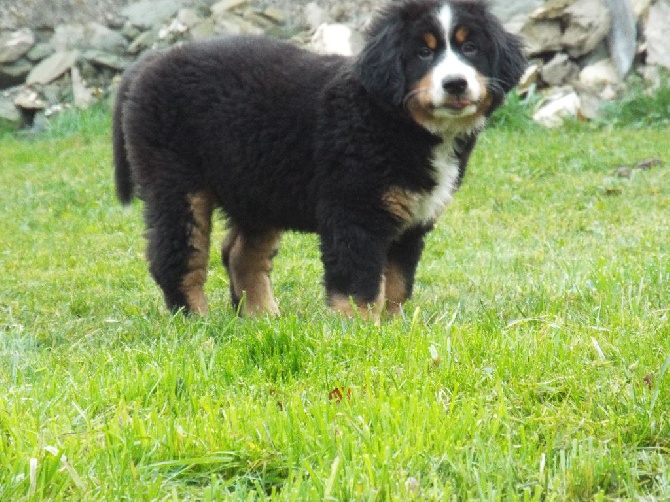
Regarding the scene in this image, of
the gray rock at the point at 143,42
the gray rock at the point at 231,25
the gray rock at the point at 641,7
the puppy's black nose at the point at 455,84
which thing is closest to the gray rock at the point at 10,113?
the gray rock at the point at 143,42

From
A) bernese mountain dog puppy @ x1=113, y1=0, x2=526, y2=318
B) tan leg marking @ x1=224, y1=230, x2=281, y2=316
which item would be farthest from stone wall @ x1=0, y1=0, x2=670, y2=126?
bernese mountain dog puppy @ x1=113, y1=0, x2=526, y2=318

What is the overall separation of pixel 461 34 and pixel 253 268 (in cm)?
167

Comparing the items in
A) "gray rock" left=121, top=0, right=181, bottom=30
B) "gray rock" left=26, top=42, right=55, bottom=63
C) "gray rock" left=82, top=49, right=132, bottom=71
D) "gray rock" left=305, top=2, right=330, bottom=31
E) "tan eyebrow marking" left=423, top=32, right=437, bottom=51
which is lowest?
"gray rock" left=26, top=42, right=55, bottom=63

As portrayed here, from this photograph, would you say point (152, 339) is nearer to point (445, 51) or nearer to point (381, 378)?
point (381, 378)

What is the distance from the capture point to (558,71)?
11.0m

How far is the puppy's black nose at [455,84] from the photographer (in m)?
4.14

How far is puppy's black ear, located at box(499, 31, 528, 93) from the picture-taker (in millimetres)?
4453

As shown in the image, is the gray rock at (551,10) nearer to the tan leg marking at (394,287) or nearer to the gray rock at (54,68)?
A: the gray rock at (54,68)

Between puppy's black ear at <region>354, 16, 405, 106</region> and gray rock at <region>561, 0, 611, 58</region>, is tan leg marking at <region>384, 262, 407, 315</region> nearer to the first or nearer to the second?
puppy's black ear at <region>354, 16, 405, 106</region>

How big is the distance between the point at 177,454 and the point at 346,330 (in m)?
1.20

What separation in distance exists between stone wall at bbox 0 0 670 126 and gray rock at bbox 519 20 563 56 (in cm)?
1

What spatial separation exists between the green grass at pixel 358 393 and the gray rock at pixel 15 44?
784 cm

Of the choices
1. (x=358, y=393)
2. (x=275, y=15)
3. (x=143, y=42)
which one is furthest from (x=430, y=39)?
(x=143, y=42)

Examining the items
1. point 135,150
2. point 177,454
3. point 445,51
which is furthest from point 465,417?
point 135,150
